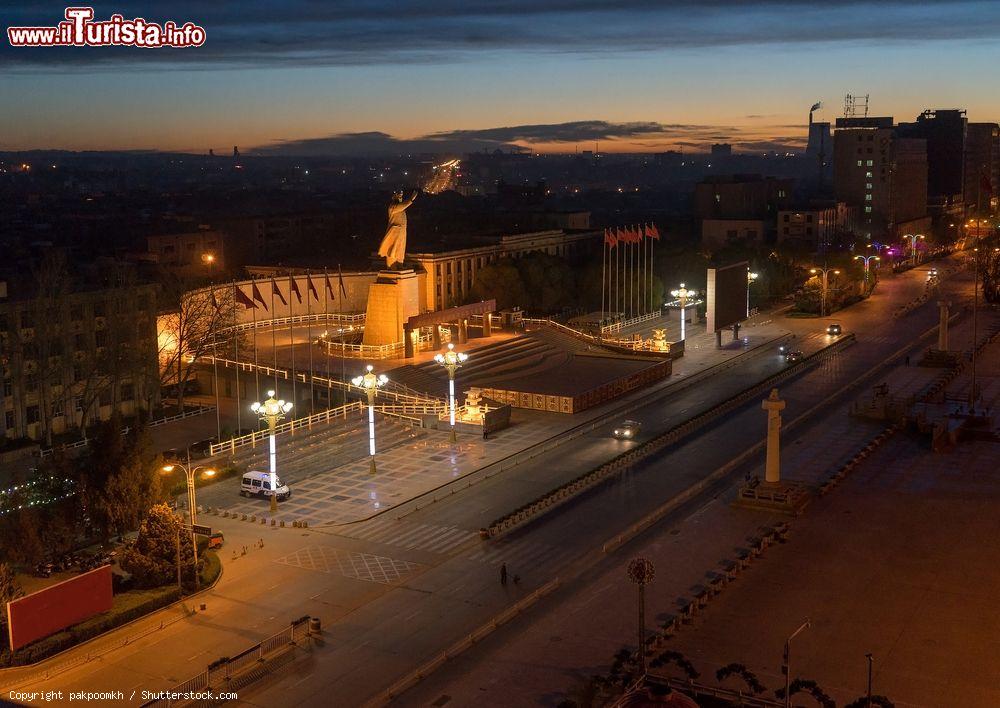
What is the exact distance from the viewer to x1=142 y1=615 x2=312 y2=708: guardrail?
2444 centimetres

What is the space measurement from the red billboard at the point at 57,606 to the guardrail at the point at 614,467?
476 inches

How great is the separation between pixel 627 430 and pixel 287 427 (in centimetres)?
1568

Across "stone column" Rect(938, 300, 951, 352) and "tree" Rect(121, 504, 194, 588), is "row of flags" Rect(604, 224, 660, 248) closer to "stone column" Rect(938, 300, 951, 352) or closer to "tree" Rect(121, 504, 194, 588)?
"stone column" Rect(938, 300, 951, 352)

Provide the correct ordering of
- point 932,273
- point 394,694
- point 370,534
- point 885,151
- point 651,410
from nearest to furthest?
1. point 394,694
2. point 370,534
3. point 651,410
4. point 932,273
5. point 885,151

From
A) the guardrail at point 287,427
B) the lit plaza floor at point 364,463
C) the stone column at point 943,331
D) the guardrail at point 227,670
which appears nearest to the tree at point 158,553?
the guardrail at point 227,670

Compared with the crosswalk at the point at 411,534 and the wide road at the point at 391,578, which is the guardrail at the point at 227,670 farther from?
the crosswalk at the point at 411,534

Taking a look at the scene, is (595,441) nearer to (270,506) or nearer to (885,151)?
(270,506)

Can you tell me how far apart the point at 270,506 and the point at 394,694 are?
15.7 metres

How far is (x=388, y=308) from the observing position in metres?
66.4

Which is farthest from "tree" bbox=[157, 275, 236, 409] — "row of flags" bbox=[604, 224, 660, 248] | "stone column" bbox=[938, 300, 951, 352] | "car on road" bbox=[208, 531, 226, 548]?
"stone column" bbox=[938, 300, 951, 352]

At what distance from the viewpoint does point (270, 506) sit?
39344 mm

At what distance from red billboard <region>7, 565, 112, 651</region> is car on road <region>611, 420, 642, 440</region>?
2565cm

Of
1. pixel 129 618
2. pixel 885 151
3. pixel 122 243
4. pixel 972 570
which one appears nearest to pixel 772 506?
pixel 972 570

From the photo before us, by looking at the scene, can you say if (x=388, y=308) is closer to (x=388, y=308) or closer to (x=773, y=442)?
(x=388, y=308)
